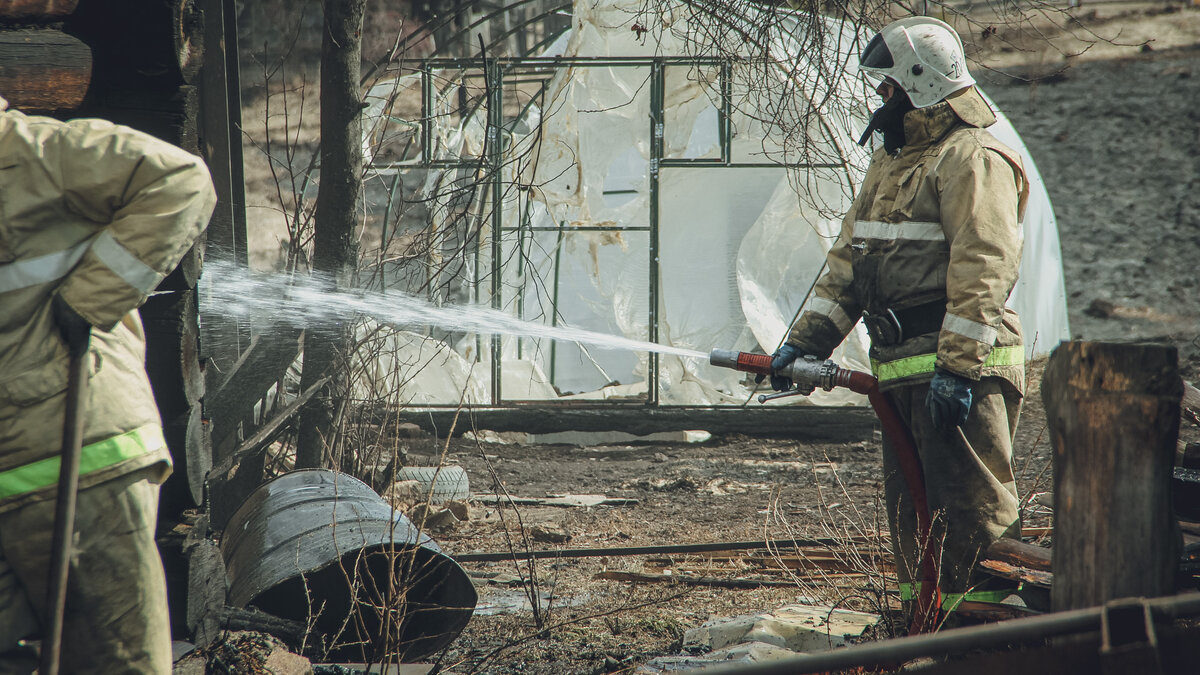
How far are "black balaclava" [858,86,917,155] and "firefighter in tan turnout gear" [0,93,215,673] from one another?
90.5 inches

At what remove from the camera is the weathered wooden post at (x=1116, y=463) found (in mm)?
1716

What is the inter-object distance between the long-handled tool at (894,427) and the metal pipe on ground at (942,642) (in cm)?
151

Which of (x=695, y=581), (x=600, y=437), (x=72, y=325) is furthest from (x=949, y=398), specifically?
(x=600, y=437)

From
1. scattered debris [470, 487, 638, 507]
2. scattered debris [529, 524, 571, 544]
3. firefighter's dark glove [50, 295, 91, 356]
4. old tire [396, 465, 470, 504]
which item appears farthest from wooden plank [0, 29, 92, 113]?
scattered debris [470, 487, 638, 507]

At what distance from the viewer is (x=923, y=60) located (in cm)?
331

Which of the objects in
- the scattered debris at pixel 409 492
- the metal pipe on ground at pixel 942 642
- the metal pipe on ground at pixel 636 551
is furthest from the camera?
the scattered debris at pixel 409 492

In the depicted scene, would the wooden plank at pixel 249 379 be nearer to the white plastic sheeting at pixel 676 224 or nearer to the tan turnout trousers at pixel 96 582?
the white plastic sheeting at pixel 676 224

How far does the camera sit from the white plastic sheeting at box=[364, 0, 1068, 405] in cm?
845

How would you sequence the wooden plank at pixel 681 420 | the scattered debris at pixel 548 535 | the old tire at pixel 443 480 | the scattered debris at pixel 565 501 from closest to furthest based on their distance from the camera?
the scattered debris at pixel 548 535, the old tire at pixel 443 480, the scattered debris at pixel 565 501, the wooden plank at pixel 681 420

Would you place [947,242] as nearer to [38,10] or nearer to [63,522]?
[63,522]

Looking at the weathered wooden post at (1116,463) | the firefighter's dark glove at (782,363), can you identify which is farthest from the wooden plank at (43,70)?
the weathered wooden post at (1116,463)

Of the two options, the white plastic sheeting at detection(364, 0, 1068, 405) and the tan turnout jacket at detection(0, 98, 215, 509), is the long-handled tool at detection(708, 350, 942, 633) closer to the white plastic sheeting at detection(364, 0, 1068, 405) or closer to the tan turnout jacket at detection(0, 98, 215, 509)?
the tan turnout jacket at detection(0, 98, 215, 509)

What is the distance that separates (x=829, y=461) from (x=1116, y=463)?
3.74 meters

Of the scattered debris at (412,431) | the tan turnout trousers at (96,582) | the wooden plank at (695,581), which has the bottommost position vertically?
the scattered debris at (412,431)
